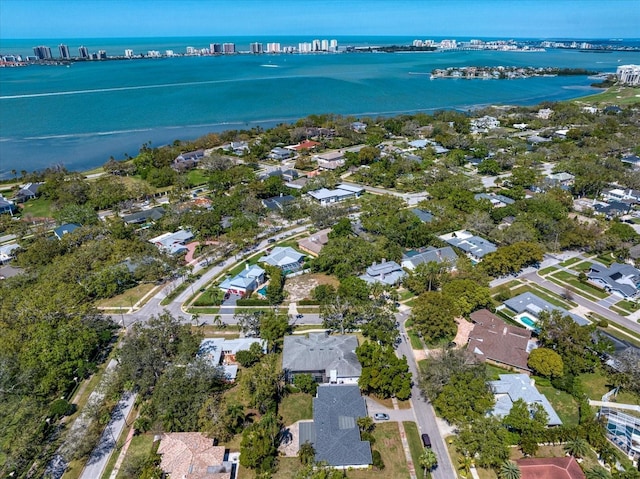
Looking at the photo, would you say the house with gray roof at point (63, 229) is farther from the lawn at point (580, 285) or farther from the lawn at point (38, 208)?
the lawn at point (580, 285)

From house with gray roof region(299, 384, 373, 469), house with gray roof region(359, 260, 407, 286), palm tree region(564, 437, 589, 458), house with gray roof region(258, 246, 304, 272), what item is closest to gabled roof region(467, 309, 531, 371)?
palm tree region(564, 437, 589, 458)

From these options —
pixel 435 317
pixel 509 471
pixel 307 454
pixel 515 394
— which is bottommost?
pixel 307 454

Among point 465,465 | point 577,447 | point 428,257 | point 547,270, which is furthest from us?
point 428,257

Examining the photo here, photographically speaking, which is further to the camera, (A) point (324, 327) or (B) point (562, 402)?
(A) point (324, 327)

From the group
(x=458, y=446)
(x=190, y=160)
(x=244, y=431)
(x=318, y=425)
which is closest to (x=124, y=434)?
(x=244, y=431)

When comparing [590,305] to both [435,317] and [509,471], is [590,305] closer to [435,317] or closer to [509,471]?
[435,317]

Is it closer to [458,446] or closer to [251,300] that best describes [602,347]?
[458,446]

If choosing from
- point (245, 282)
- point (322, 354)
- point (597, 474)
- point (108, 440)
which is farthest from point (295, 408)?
point (597, 474)
